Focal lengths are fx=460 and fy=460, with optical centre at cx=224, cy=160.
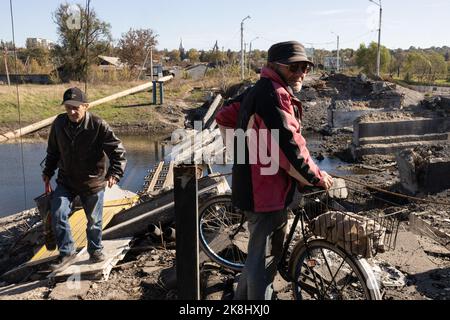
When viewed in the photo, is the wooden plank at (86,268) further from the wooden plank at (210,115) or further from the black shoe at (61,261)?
the wooden plank at (210,115)

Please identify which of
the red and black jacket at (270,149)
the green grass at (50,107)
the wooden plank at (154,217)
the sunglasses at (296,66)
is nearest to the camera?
the red and black jacket at (270,149)

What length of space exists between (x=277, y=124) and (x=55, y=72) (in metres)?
45.2

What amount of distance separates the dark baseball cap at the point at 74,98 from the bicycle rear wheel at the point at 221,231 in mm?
1569

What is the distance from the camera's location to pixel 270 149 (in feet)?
10.2

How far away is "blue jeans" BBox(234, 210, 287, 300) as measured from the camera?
130 inches

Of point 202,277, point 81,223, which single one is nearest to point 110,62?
point 81,223

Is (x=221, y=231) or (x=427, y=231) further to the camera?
(x=427, y=231)

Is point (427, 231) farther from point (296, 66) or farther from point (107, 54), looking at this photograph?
point (107, 54)

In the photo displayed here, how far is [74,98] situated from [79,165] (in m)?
0.65

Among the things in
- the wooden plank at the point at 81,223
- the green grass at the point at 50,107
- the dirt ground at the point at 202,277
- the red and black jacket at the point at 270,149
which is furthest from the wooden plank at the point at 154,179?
the green grass at the point at 50,107

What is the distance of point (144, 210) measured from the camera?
223 inches

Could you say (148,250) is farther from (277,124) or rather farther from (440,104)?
(440,104)

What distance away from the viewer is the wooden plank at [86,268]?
4496mm

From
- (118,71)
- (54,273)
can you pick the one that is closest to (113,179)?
(54,273)
